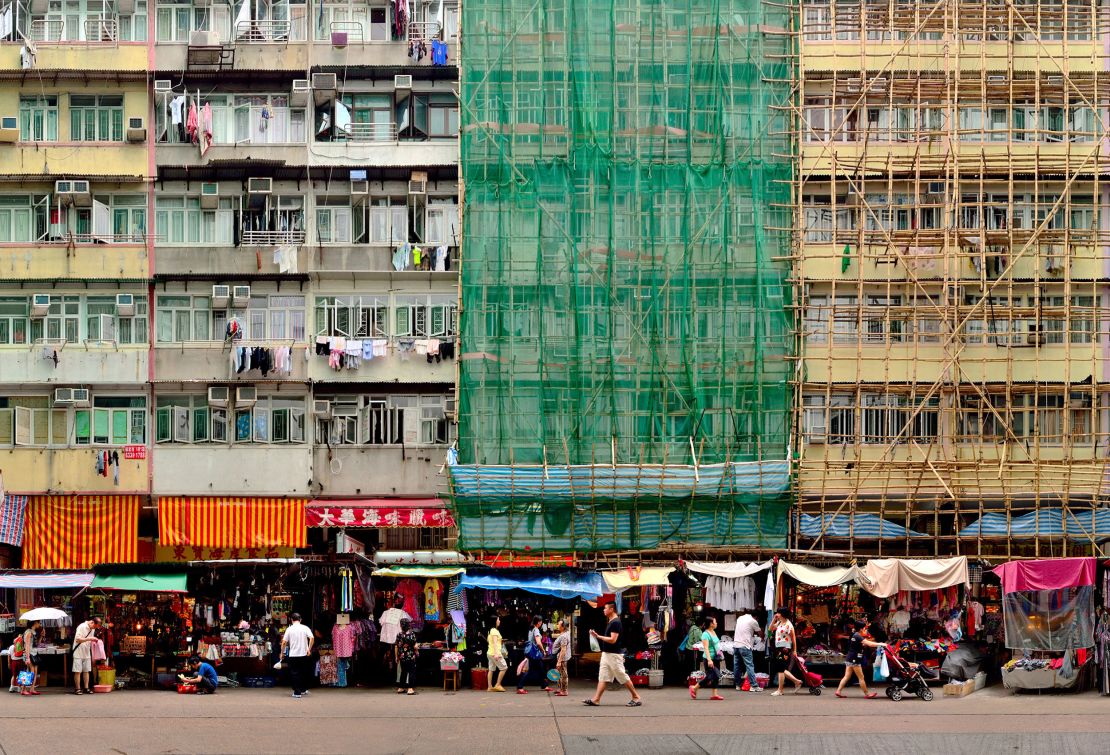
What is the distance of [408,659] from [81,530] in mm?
9431

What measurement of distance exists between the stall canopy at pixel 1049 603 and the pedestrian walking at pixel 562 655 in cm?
688

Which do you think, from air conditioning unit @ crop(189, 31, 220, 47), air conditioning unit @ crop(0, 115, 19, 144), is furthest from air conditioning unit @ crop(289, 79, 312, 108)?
air conditioning unit @ crop(0, 115, 19, 144)

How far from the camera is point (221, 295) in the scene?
115ft

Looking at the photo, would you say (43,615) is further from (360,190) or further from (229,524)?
(360,190)

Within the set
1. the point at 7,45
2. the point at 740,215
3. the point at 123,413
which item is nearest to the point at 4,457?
the point at 123,413

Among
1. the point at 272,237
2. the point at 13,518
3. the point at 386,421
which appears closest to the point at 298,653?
the point at 386,421

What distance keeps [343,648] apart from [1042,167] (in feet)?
50.7

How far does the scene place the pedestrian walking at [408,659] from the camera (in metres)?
28.5

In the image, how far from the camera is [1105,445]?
34.7 m

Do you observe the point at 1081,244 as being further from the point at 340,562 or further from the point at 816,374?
the point at 340,562

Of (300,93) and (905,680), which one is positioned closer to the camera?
(905,680)

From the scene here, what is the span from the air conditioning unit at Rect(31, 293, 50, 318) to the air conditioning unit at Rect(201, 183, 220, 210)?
3509mm

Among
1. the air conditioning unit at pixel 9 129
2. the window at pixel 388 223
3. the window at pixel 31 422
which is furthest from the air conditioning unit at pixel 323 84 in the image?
the window at pixel 31 422

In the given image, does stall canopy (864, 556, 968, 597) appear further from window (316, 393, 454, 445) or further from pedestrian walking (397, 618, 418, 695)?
window (316, 393, 454, 445)
